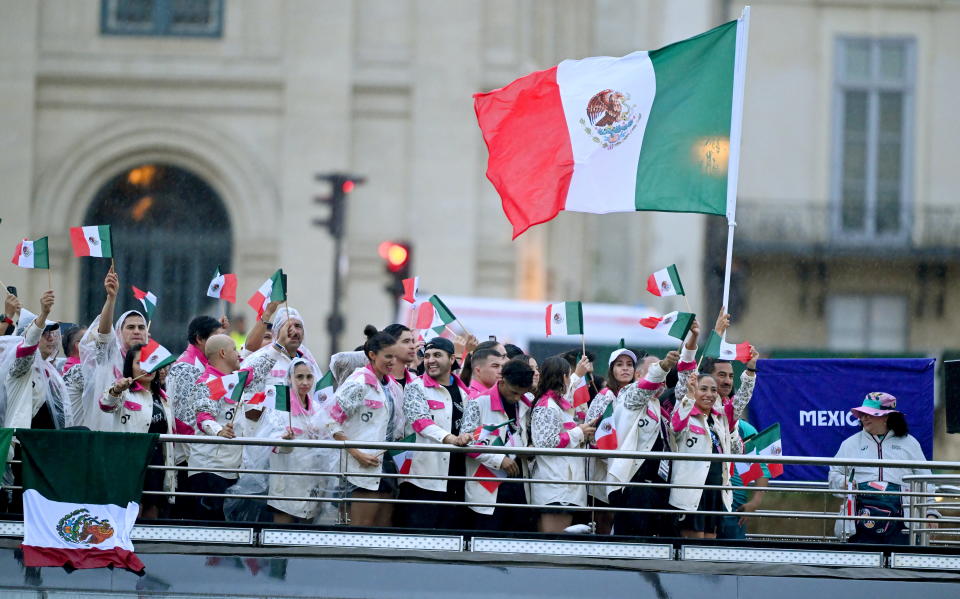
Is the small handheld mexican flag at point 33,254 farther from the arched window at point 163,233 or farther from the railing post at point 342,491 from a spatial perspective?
the arched window at point 163,233

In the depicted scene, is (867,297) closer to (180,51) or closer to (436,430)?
(180,51)

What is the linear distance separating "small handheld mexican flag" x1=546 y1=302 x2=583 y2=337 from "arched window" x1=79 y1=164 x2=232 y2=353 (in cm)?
1697

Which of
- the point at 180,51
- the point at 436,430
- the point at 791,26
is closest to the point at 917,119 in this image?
the point at 791,26

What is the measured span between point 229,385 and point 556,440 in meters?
2.25

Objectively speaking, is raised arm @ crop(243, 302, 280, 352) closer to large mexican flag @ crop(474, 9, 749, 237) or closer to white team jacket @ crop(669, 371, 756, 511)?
large mexican flag @ crop(474, 9, 749, 237)

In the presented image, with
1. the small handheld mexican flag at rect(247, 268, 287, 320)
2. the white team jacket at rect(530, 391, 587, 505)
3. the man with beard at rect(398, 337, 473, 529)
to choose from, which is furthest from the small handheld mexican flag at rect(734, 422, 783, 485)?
the small handheld mexican flag at rect(247, 268, 287, 320)

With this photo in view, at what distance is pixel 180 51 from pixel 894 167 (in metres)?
15.1

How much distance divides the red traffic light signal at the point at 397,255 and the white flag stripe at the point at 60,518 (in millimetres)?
12000

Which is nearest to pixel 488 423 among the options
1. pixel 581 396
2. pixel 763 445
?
pixel 581 396

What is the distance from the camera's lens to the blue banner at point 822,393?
41.1ft

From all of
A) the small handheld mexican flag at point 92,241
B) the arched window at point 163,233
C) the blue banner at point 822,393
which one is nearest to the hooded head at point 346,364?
the small handheld mexican flag at point 92,241

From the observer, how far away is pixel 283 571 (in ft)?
32.1

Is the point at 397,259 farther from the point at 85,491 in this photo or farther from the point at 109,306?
the point at 85,491

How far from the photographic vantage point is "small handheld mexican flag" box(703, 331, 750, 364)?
10.2 metres
